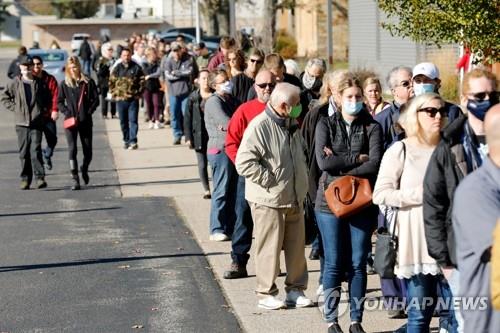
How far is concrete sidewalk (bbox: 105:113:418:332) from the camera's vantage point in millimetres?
8836

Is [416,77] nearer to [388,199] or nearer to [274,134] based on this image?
[274,134]

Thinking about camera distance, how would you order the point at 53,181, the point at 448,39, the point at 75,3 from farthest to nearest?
the point at 75,3, the point at 53,181, the point at 448,39

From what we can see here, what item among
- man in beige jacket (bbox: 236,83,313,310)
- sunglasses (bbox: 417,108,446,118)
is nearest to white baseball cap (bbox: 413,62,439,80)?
man in beige jacket (bbox: 236,83,313,310)

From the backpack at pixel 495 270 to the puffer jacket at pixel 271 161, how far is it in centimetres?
413

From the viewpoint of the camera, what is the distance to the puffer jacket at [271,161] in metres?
8.90

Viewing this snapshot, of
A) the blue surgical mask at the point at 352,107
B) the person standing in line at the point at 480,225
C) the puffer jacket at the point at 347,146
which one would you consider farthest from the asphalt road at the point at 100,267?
the person standing in line at the point at 480,225

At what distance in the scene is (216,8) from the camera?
57938 millimetres

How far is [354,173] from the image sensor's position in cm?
841

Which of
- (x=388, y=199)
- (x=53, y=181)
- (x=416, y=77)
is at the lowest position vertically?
(x=53, y=181)

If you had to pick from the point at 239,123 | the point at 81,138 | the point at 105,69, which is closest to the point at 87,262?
the point at 239,123

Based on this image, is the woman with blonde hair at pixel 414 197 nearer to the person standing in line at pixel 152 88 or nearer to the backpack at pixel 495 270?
the backpack at pixel 495 270

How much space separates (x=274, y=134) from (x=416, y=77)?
1.22m

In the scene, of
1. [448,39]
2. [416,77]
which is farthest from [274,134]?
[448,39]

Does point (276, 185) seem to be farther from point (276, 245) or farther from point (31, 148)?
point (31, 148)
